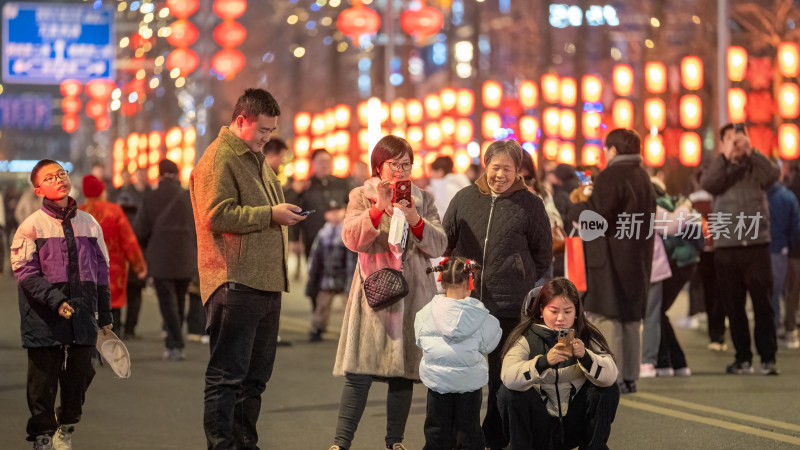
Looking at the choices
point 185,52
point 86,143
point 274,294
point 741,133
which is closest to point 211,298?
point 274,294

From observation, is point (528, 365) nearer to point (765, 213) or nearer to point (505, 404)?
point (505, 404)

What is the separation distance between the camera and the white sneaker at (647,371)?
1145 centimetres

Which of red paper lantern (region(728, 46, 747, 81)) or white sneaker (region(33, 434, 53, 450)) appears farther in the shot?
red paper lantern (region(728, 46, 747, 81))

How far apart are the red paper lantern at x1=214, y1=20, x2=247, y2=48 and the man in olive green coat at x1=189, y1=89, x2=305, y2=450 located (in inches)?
684

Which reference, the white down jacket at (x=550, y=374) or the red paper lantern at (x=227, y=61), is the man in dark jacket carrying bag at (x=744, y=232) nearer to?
the white down jacket at (x=550, y=374)

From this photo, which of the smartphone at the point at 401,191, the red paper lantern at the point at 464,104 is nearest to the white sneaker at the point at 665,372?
the smartphone at the point at 401,191

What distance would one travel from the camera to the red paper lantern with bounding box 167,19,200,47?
81.1ft

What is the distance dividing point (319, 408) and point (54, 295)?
2826mm

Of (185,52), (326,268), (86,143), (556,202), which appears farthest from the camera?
(86,143)

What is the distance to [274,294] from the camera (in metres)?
6.94

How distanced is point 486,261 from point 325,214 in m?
7.76

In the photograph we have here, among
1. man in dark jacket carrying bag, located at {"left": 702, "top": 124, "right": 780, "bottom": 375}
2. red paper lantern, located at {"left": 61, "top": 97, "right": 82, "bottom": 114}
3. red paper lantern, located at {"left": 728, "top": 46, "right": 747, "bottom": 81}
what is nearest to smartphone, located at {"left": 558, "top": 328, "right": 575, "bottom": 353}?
man in dark jacket carrying bag, located at {"left": 702, "top": 124, "right": 780, "bottom": 375}

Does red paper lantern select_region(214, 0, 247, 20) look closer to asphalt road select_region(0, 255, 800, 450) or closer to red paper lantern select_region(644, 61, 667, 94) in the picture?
red paper lantern select_region(644, 61, 667, 94)

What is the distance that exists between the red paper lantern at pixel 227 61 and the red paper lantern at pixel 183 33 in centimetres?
92
